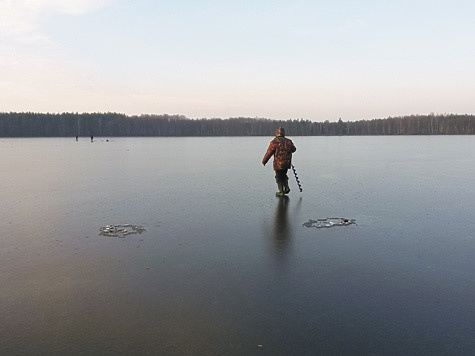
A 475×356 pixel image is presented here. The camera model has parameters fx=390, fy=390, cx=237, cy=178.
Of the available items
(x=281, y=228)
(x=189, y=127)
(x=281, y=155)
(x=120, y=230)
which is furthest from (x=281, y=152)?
(x=189, y=127)

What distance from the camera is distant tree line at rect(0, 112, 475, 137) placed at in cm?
16512

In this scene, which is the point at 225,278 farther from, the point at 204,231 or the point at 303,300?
the point at 204,231

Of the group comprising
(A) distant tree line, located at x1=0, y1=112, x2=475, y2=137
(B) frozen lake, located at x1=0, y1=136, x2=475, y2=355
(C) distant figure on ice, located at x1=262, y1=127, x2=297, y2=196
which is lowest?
(B) frozen lake, located at x1=0, y1=136, x2=475, y2=355

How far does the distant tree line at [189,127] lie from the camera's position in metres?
165

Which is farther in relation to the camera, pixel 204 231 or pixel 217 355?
pixel 204 231

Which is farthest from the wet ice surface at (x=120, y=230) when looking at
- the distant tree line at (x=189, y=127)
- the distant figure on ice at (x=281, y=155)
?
the distant tree line at (x=189, y=127)

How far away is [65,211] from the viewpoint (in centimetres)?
1205

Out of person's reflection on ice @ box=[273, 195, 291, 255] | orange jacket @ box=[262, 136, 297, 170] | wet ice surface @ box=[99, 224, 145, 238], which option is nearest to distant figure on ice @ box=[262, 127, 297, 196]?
orange jacket @ box=[262, 136, 297, 170]

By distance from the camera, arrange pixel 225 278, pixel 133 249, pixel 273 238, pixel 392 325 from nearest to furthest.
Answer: pixel 392 325, pixel 225 278, pixel 133 249, pixel 273 238

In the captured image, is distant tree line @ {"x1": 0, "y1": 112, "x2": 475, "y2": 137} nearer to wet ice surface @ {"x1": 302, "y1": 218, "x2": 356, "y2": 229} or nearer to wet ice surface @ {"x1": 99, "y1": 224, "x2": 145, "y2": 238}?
wet ice surface @ {"x1": 99, "y1": 224, "x2": 145, "y2": 238}

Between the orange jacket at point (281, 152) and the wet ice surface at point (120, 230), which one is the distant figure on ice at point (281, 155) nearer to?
the orange jacket at point (281, 152)

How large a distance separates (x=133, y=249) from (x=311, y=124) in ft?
644

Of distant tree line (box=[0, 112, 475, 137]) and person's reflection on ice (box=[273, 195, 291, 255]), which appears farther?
distant tree line (box=[0, 112, 475, 137])

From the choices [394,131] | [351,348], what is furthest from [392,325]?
[394,131]
